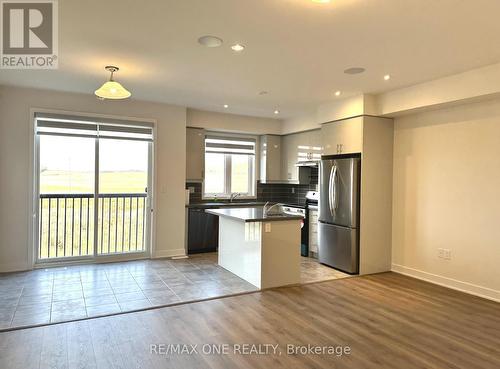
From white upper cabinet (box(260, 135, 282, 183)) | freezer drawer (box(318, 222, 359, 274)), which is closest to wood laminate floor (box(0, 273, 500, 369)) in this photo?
freezer drawer (box(318, 222, 359, 274))

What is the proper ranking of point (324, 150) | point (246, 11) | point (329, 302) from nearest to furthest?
point (246, 11) < point (329, 302) < point (324, 150)

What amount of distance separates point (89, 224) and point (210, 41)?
12.4 ft

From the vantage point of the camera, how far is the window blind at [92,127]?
16.5 ft

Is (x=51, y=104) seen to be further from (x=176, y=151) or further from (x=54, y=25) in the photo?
(x=54, y=25)

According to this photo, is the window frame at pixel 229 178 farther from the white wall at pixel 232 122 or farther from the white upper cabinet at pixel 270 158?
the white wall at pixel 232 122

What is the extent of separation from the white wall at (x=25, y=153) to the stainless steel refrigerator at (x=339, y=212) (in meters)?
2.65

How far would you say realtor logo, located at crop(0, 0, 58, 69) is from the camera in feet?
8.50

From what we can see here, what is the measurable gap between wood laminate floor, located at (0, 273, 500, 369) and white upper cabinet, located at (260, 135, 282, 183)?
11.3 feet

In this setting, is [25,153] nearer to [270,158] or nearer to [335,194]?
[270,158]

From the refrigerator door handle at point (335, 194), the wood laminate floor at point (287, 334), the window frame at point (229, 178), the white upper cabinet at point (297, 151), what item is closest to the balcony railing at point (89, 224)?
the window frame at point (229, 178)

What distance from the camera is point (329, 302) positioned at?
3811 mm

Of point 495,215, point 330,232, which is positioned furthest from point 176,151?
point 495,215

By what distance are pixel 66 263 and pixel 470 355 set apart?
17.2 feet

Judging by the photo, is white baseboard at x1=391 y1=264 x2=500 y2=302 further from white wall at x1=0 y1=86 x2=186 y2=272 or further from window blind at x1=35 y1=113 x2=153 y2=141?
window blind at x1=35 y1=113 x2=153 y2=141
